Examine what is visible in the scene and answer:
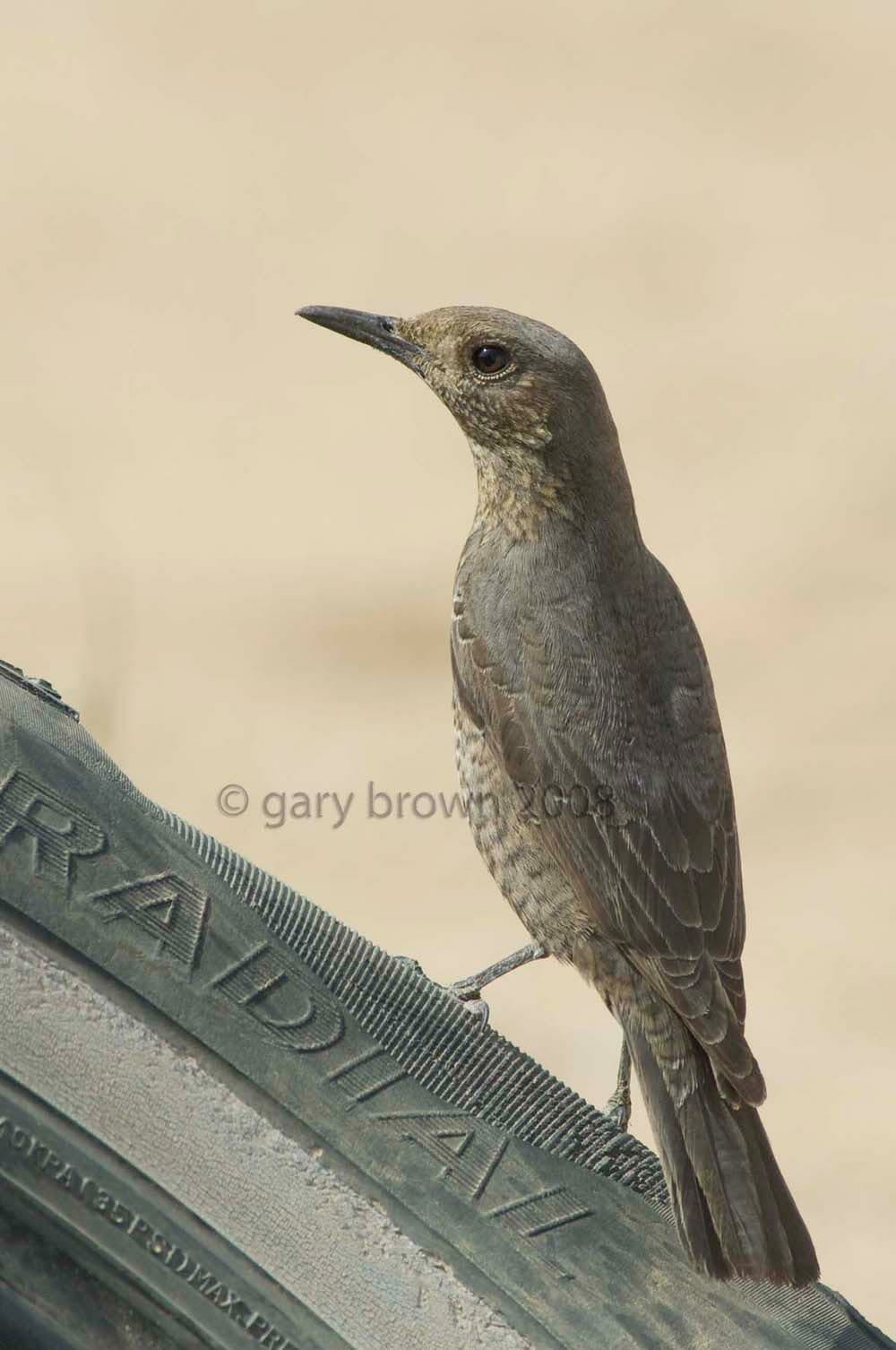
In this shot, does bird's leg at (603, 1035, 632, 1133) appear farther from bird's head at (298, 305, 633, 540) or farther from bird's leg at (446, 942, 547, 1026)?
bird's head at (298, 305, 633, 540)

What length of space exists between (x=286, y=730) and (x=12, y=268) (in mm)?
3251

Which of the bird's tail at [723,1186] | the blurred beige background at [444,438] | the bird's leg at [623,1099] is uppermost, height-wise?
the blurred beige background at [444,438]

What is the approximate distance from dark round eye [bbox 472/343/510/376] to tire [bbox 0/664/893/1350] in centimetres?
113

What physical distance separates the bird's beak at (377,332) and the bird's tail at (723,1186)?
4.52 feet

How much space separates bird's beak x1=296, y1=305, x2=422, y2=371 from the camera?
12.7 feet

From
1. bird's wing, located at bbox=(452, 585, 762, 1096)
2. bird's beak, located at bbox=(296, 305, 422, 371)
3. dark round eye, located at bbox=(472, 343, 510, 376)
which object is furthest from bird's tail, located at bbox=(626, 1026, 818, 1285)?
bird's beak, located at bbox=(296, 305, 422, 371)

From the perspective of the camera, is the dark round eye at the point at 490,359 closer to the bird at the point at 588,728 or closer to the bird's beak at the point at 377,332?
the bird at the point at 588,728

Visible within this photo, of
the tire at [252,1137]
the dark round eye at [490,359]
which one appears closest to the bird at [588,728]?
the dark round eye at [490,359]

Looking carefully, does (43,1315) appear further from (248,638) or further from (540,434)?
(248,638)

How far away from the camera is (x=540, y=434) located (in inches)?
148

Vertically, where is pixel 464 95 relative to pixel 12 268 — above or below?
above

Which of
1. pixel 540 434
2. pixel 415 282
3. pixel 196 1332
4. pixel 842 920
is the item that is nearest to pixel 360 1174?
pixel 196 1332

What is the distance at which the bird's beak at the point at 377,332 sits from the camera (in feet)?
12.7

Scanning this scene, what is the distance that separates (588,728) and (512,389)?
2.06ft
